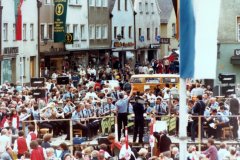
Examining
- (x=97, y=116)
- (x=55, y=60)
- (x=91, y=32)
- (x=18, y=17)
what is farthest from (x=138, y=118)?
(x=91, y=32)

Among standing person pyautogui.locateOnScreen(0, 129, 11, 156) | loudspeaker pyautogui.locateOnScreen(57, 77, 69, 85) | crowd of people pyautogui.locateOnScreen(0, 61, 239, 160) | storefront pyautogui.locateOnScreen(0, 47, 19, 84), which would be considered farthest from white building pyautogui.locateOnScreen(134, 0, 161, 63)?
standing person pyautogui.locateOnScreen(0, 129, 11, 156)

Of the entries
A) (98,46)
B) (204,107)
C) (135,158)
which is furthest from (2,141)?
(98,46)

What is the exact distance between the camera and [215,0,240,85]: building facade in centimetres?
6250

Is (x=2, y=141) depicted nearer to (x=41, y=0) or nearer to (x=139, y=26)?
(x=41, y=0)

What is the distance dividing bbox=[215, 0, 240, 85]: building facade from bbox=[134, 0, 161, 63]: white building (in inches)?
1242

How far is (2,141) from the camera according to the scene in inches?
1118

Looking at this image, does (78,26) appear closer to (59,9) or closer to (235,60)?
(59,9)

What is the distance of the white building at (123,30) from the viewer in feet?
293

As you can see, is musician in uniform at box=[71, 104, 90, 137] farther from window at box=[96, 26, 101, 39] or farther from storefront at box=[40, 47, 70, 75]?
window at box=[96, 26, 101, 39]

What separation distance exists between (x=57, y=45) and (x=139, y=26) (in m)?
24.0

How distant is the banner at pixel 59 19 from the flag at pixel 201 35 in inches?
2215

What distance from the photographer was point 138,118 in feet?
111

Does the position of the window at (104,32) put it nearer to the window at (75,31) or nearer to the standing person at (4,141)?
the window at (75,31)

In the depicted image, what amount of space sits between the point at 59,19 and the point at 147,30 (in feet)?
92.9
